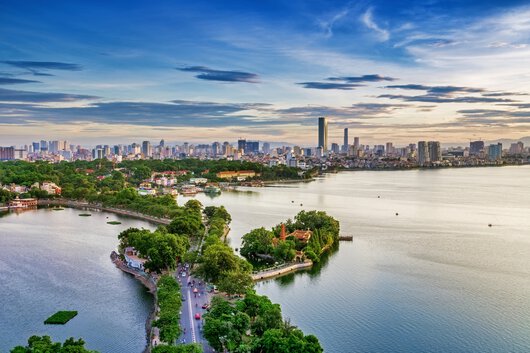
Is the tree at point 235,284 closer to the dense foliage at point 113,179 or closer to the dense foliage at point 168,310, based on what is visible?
the dense foliage at point 168,310

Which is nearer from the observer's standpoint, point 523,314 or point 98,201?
point 523,314

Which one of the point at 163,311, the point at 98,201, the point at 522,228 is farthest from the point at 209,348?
the point at 98,201

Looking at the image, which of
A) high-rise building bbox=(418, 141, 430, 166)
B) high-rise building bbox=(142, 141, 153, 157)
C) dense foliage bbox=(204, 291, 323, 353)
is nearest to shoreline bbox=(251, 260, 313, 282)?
dense foliage bbox=(204, 291, 323, 353)

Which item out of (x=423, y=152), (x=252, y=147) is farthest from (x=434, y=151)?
(x=252, y=147)

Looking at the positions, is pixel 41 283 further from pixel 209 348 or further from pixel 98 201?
pixel 98 201

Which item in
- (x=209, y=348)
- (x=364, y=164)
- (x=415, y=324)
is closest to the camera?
(x=209, y=348)

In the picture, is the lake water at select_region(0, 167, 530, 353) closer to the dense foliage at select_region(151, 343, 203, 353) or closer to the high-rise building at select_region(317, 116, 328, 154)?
the dense foliage at select_region(151, 343, 203, 353)

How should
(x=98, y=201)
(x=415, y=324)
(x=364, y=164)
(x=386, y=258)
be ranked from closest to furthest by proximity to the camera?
(x=415, y=324) → (x=386, y=258) → (x=98, y=201) → (x=364, y=164)

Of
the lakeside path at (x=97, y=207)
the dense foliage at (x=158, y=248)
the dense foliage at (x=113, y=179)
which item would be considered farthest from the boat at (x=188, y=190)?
the dense foliage at (x=158, y=248)
